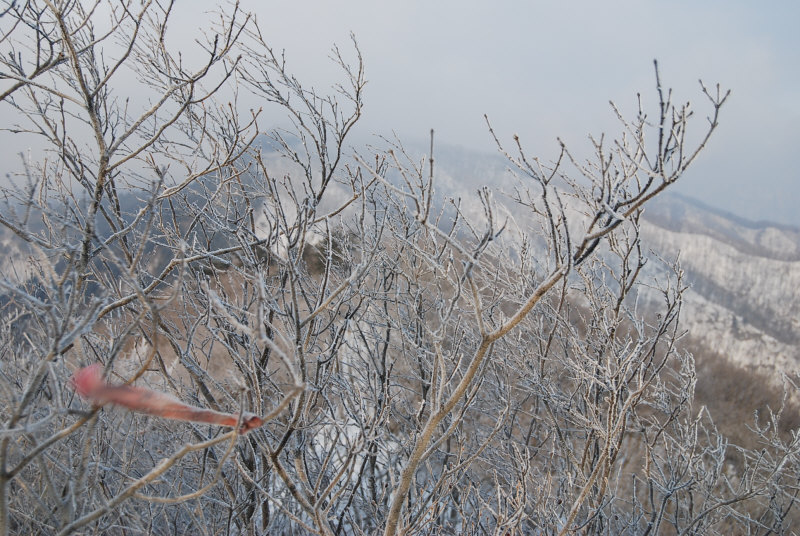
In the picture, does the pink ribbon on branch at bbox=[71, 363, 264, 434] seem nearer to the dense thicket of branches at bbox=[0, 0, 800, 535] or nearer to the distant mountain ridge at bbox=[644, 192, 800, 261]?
the dense thicket of branches at bbox=[0, 0, 800, 535]

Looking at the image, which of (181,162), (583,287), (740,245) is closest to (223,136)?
(181,162)

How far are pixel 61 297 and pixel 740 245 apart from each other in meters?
101

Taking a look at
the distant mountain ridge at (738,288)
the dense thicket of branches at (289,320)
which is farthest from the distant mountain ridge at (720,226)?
the dense thicket of branches at (289,320)

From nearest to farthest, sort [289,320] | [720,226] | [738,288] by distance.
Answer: [289,320]
[738,288]
[720,226]

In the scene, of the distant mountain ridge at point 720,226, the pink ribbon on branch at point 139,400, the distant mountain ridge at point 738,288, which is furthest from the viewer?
the distant mountain ridge at point 720,226

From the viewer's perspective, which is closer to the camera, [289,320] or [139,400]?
[139,400]

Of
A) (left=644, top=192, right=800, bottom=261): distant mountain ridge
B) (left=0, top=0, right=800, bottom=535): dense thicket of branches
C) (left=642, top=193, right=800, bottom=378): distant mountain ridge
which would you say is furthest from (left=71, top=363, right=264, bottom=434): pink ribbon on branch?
(left=644, top=192, right=800, bottom=261): distant mountain ridge

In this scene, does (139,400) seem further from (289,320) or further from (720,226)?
(720,226)

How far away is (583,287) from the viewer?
14.7 feet

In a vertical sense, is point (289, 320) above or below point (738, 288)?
above

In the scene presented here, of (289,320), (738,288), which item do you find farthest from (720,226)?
(289,320)

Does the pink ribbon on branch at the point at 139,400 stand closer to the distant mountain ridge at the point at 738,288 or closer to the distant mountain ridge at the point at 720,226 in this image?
the distant mountain ridge at the point at 738,288

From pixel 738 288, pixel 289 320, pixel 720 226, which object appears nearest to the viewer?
pixel 289 320

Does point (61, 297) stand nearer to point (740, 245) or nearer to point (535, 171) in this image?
point (535, 171)
